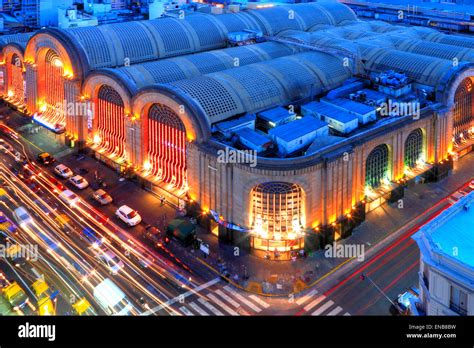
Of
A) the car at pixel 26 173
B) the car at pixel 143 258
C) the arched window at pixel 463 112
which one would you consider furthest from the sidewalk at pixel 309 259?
the car at pixel 26 173

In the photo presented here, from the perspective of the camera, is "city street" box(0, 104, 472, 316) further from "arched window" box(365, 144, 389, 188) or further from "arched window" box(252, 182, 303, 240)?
"arched window" box(365, 144, 389, 188)

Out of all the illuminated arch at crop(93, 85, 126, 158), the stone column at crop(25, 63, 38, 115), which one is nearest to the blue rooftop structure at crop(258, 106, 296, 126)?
the illuminated arch at crop(93, 85, 126, 158)

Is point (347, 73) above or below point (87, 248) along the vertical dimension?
above

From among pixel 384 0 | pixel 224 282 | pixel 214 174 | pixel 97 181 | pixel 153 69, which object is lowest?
pixel 224 282

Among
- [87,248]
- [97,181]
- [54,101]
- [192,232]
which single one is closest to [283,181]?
[192,232]

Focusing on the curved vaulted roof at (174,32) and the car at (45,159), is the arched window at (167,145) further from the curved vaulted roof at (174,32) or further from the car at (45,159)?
the curved vaulted roof at (174,32)

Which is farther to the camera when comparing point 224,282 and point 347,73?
point 347,73

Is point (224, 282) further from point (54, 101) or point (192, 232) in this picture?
point (54, 101)
